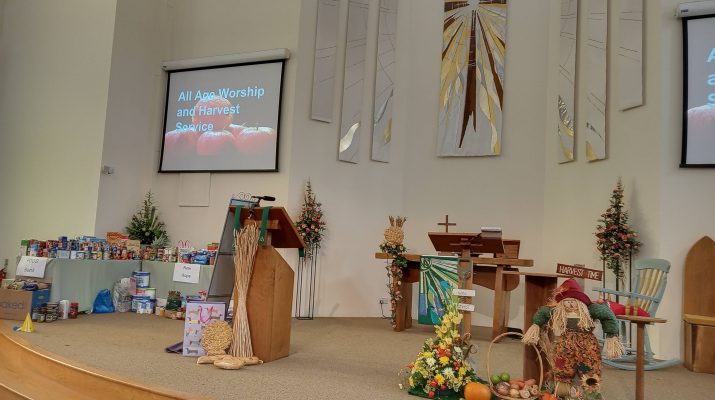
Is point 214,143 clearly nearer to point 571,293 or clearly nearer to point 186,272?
point 186,272

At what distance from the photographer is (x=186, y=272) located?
6.84 m

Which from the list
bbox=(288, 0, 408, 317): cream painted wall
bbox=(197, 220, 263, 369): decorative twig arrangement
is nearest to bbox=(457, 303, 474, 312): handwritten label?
bbox=(197, 220, 263, 369): decorative twig arrangement

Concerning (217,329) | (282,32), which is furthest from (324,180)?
(217,329)

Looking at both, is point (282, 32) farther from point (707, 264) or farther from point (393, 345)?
point (707, 264)

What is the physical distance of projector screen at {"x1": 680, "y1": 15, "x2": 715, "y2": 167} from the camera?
567cm

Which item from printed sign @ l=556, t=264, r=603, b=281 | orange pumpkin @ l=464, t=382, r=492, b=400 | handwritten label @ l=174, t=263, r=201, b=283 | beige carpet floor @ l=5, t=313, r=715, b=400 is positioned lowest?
beige carpet floor @ l=5, t=313, r=715, b=400

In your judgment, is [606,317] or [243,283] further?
[243,283]

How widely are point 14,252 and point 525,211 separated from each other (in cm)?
758

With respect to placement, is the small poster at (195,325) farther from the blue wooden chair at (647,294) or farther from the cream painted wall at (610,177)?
the cream painted wall at (610,177)

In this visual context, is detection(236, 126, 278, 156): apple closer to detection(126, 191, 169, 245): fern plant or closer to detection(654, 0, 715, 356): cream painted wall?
detection(126, 191, 169, 245): fern plant

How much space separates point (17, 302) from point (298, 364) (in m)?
3.41

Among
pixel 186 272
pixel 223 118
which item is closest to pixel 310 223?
pixel 186 272

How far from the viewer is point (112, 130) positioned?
A: 772 cm

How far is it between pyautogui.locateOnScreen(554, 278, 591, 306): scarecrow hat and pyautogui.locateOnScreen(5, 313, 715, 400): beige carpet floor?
0.99 m
